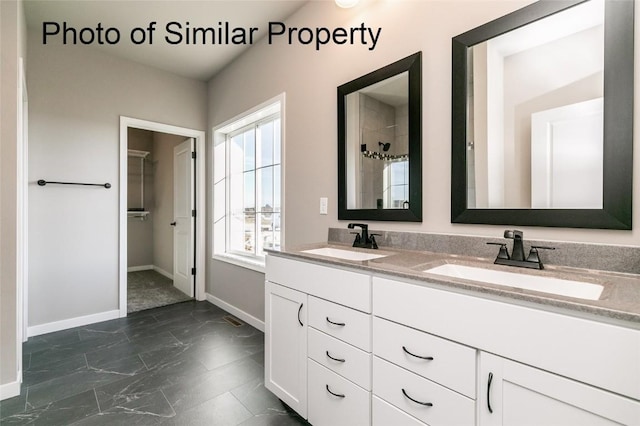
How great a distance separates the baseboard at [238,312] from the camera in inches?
110

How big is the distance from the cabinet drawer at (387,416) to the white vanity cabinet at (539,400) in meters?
0.26

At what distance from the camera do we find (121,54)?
3.05 metres

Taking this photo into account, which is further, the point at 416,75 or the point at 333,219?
the point at 333,219

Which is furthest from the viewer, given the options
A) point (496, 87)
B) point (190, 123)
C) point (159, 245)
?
point (159, 245)

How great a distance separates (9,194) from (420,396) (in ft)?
8.05

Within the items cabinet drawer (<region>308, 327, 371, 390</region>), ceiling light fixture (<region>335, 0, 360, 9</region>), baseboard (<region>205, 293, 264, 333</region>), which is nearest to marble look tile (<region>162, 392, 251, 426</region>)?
cabinet drawer (<region>308, 327, 371, 390</region>)

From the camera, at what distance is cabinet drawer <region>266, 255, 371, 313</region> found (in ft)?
3.96

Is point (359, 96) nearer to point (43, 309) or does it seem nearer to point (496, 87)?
point (496, 87)

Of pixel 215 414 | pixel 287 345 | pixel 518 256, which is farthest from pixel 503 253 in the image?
pixel 215 414

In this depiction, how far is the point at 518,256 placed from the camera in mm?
1203

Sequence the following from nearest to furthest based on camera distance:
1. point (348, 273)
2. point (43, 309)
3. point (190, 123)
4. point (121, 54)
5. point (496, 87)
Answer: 1. point (348, 273)
2. point (496, 87)
3. point (43, 309)
4. point (121, 54)
5. point (190, 123)

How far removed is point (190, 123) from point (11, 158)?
2.00 meters

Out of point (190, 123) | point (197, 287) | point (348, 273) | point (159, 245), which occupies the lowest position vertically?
point (197, 287)

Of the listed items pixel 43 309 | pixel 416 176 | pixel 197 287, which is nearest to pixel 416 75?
pixel 416 176
